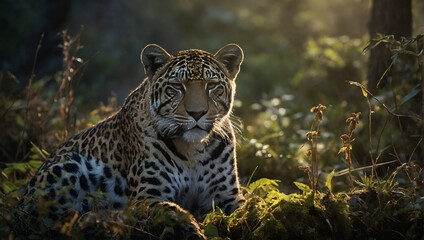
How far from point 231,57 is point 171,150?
1325 millimetres

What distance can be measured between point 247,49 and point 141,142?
15.7 m

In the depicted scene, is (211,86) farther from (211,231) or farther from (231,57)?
(211,231)

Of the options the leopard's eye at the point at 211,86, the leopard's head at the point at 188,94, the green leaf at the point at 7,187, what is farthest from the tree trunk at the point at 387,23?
the green leaf at the point at 7,187

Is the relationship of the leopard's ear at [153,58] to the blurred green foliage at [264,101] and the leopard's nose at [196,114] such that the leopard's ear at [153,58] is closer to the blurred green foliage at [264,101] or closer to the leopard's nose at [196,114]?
the leopard's nose at [196,114]

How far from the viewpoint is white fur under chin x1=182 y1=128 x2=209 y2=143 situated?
18.0ft

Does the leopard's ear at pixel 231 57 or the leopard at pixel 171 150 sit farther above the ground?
the leopard's ear at pixel 231 57

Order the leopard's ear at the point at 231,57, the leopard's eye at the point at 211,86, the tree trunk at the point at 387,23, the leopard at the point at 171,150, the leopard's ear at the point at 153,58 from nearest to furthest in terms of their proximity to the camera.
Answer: the leopard at the point at 171,150
the leopard's eye at the point at 211,86
the leopard's ear at the point at 153,58
the leopard's ear at the point at 231,57
the tree trunk at the point at 387,23

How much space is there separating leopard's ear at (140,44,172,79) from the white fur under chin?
91cm

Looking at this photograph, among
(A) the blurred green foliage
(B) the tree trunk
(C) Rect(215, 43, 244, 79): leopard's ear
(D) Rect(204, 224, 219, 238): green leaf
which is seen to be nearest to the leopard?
(C) Rect(215, 43, 244, 79): leopard's ear

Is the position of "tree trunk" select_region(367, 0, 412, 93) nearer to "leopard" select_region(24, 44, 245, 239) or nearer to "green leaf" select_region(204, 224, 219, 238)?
"leopard" select_region(24, 44, 245, 239)

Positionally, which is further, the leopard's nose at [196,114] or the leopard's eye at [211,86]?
the leopard's eye at [211,86]

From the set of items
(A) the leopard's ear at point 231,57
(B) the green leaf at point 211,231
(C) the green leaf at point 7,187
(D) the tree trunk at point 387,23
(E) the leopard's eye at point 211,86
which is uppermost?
(D) the tree trunk at point 387,23

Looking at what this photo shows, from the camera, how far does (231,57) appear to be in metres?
→ 6.21

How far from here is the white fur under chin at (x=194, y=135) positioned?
5496 mm
